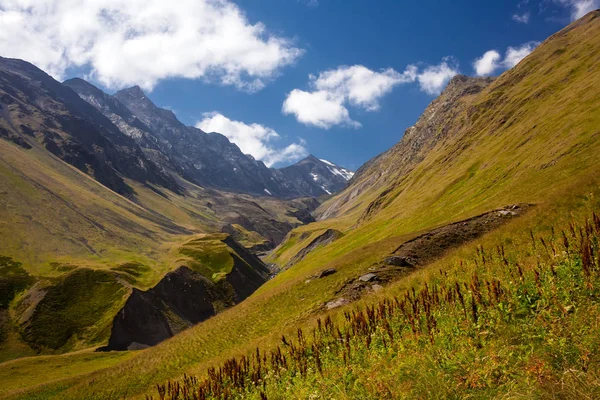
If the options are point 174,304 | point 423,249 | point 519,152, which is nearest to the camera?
point 423,249

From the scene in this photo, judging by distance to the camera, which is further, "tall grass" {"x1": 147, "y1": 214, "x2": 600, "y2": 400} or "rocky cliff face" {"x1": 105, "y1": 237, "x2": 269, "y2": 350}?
"rocky cliff face" {"x1": 105, "y1": 237, "x2": 269, "y2": 350}

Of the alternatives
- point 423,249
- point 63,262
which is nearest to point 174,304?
point 63,262

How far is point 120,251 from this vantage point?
14388cm

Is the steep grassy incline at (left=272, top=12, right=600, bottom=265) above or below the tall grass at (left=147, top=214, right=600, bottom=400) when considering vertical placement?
above

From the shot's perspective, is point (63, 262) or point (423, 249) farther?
point (63, 262)

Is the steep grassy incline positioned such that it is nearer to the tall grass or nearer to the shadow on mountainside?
the shadow on mountainside

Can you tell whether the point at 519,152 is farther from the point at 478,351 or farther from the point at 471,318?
the point at 478,351

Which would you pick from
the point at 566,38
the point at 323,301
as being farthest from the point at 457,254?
the point at 566,38

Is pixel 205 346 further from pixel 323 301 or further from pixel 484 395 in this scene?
pixel 484 395

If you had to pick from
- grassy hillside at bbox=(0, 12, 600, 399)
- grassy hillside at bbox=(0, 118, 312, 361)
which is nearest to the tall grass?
grassy hillside at bbox=(0, 12, 600, 399)

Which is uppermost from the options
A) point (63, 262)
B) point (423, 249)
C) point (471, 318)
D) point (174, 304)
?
point (63, 262)

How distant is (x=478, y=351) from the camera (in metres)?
8.50

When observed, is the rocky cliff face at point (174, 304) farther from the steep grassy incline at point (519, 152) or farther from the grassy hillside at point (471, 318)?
the steep grassy incline at point (519, 152)

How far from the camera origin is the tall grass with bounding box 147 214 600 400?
6840 mm
